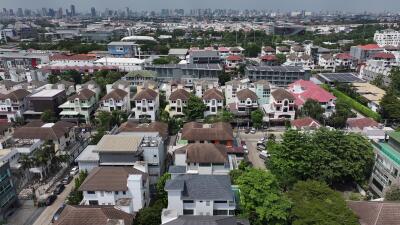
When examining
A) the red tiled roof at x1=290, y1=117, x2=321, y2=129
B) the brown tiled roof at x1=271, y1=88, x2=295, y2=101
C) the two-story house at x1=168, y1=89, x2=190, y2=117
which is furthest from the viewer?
the two-story house at x1=168, y1=89, x2=190, y2=117

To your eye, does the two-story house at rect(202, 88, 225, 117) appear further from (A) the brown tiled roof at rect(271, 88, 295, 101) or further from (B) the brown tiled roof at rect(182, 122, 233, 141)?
(B) the brown tiled roof at rect(182, 122, 233, 141)

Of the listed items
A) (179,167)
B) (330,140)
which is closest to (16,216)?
(179,167)

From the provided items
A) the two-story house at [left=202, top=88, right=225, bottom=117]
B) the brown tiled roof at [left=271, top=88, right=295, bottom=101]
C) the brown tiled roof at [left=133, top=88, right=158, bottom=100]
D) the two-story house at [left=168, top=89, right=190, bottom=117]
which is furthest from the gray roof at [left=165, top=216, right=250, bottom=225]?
the two-story house at [left=168, top=89, right=190, bottom=117]

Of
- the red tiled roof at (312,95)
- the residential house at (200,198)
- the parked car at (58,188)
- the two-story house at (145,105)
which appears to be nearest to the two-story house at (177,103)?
the two-story house at (145,105)

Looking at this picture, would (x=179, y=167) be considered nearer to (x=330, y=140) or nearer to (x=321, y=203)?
(x=321, y=203)

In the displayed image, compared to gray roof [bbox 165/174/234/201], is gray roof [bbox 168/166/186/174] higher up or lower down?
lower down

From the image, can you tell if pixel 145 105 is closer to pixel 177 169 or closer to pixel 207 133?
pixel 207 133

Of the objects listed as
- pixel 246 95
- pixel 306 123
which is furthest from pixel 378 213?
pixel 246 95
